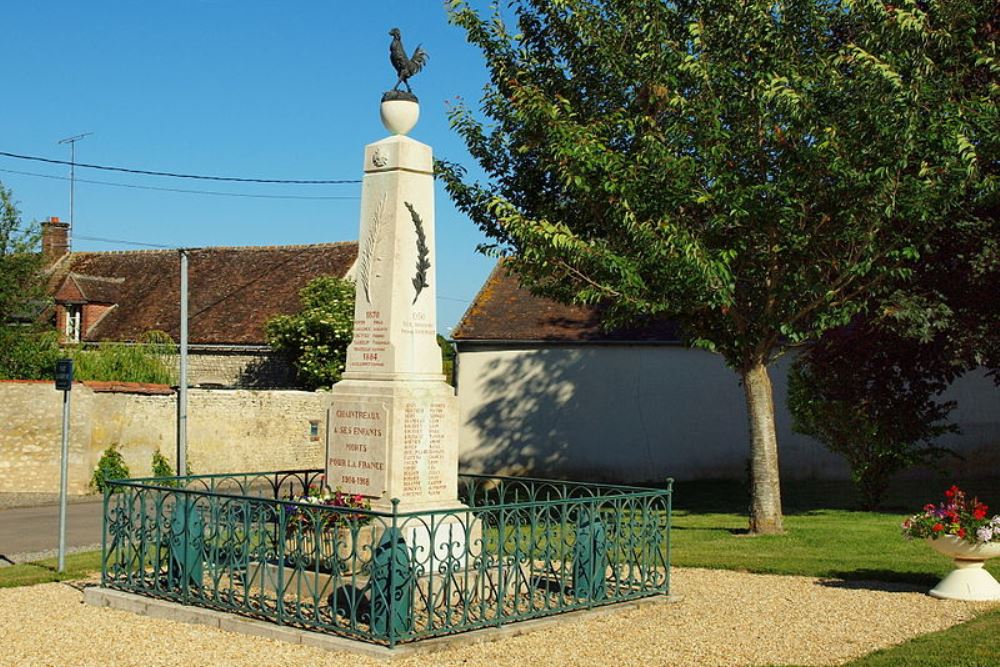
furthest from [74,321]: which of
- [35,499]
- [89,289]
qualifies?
[35,499]

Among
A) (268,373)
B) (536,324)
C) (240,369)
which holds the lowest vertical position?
(268,373)

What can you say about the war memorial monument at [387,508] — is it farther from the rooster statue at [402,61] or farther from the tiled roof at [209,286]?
the tiled roof at [209,286]

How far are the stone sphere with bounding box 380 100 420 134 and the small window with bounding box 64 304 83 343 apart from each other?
1079 inches

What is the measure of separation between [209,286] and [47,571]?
80.1ft

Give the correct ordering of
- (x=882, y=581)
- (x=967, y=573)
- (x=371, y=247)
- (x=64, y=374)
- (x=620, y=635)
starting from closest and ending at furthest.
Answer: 1. (x=620, y=635)
2. (x=967, y=573)
3. (x=371, y=247)
4. (x=882, y=581)
5. (x=64, y=374)

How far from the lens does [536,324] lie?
96.8 ft

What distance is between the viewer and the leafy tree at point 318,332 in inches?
1243

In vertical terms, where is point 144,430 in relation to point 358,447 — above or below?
above

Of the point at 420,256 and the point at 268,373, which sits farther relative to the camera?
the point at 268,373

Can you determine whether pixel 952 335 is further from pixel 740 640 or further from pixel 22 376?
pixel 22 376

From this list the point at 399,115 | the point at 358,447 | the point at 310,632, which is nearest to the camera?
the point at 310,632

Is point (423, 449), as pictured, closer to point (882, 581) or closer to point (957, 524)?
point (957, 524)

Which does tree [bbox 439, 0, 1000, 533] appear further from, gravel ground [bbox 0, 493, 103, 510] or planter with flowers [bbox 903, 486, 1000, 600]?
gravel ground [bbox 0, 493, 103, 510]

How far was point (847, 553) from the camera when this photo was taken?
1470 cm
